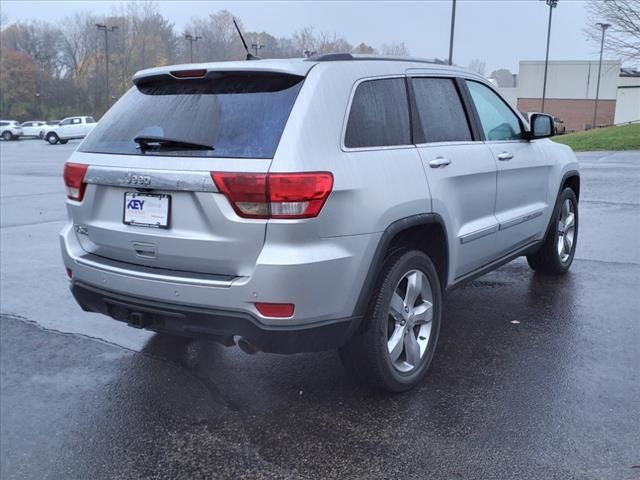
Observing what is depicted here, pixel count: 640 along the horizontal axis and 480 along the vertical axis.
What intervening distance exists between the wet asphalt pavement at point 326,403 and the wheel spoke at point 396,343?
0.85 feet

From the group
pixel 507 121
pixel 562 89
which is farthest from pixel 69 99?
pixel 507 121

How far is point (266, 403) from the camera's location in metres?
3.61

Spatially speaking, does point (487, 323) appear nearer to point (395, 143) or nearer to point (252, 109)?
point (395, 143)

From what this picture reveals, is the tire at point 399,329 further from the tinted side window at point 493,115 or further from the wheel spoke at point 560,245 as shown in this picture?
the wheel spoke at point 560,245

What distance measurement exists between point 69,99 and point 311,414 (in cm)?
7527

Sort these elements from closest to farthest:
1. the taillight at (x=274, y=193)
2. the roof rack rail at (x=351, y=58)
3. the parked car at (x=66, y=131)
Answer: the taillight at (x=274, y=193)
the roof rack rail at (x=351, y=58)
the parked car at (x=66, y=131)

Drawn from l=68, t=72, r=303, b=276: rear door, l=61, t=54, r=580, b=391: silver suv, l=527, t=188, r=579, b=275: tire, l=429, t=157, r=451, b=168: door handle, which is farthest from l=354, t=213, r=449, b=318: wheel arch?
l=527, t=188, r=579, b=275: tire

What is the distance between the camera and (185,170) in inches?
121

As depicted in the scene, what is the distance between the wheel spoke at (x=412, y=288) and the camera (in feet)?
12.0

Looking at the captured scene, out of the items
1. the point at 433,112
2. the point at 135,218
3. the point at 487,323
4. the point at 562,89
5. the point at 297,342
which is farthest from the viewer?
the point at 562,89

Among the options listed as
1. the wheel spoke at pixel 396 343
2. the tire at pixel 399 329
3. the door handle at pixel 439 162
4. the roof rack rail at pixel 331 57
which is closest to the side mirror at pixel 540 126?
the door handle at pixel 439 162

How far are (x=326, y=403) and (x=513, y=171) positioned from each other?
7.67ft

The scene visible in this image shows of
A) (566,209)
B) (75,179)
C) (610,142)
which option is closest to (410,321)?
(75,179)

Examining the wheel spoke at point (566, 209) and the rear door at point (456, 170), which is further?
the wheel spoke at point (566, 209)
